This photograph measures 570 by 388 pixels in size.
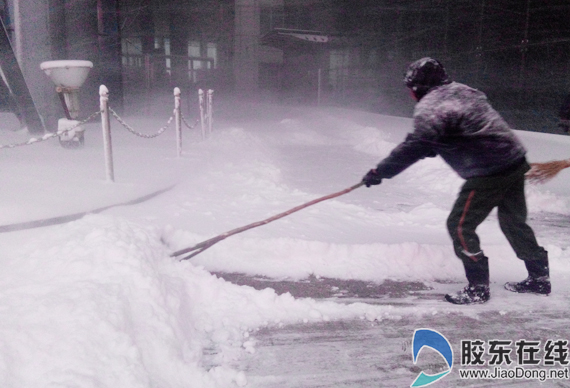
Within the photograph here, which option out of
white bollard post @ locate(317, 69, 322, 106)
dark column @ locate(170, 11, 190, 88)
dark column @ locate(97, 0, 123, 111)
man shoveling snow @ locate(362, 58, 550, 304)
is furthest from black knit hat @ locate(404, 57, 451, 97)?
dark column @ locate(170, 11, 190, 88)

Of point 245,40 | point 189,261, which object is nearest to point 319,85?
point 245,40

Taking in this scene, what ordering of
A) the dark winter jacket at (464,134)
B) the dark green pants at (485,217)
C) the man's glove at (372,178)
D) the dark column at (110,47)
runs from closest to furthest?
the dark winter jacket at (464,134) < the dark green pants at (485,217) < the man's glove at (372,178) < the dark column at (110,47)

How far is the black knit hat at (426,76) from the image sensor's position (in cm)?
327

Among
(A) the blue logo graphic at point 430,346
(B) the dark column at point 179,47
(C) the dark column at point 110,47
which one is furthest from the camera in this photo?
(B) the dark column at point 179,47

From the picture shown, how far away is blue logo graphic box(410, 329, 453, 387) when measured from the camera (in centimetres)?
254

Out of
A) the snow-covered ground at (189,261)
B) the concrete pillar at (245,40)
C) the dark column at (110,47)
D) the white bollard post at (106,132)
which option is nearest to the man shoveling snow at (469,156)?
Answer: the snow-covered ground at (189,261)

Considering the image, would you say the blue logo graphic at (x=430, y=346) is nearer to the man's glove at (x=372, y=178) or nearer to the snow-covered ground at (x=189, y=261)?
the snow-covered ground at (x=189, y=261)

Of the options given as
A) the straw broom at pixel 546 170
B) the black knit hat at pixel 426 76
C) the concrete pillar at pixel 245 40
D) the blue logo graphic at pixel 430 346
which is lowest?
the blue logo graphic at pixel 430 346

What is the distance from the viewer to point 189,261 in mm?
4105

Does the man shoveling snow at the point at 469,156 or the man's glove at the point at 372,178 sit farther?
the man's glove at the point at 372,178

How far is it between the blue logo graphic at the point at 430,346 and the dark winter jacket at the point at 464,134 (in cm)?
114

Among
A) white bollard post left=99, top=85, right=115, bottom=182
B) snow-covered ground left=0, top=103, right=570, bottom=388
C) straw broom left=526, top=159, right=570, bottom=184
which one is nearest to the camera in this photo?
snow-covered ground left=0, top=103, right=570, bottom=388

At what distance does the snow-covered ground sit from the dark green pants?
1.07 ft

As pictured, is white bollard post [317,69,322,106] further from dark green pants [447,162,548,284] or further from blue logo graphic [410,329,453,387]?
blue logo graphic [410,329,453,387]
